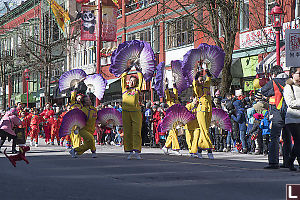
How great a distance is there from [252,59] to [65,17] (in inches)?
688

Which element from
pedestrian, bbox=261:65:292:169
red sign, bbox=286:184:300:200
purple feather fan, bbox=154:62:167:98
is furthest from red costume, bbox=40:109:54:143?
red sign, bbox=286:184:300:200

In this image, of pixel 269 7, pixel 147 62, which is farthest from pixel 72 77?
pixel 269 7

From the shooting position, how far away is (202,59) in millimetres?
15430

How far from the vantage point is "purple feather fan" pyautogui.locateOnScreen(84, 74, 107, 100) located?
1736cm

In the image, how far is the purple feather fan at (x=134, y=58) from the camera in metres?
14.9

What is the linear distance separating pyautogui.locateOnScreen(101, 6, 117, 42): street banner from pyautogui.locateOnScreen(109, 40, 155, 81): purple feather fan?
57.9 ft

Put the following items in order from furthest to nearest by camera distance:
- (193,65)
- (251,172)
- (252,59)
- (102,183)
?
(252,59)
(193,65)
(251,172)
(102,183)

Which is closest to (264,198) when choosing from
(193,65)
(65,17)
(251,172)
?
(251,172)

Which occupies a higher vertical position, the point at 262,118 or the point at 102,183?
the point at 262,118

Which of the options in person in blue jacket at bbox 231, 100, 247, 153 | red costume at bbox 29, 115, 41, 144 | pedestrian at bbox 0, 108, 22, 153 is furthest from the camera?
red costume at bbox 29, 115, 41, 144

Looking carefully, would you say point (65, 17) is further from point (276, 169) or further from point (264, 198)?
point (264, 198)

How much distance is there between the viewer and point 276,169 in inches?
455

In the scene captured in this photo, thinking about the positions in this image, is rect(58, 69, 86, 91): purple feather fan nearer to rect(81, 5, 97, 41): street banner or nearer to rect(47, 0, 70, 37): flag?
rect(81, 5, 97, 41): street banner

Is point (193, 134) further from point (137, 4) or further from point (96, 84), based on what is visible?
point (137, 4)
